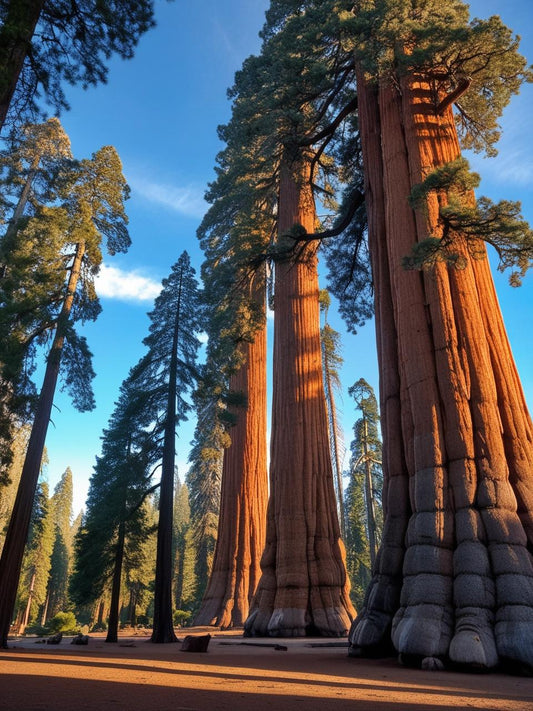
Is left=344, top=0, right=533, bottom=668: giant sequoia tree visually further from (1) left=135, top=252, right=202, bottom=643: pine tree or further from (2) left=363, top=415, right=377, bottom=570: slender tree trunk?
(2) left=363, top=415, right=377, bottom=570: slender tree trunk

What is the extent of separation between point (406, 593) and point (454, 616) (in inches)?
25.9

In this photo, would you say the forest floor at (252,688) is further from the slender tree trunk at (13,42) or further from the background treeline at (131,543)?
the background treeline at (131,543)

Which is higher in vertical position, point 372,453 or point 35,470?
point 372,453

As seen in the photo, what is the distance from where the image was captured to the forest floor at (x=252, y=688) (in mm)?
3033

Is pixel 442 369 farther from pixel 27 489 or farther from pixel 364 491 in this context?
pixel 364 491

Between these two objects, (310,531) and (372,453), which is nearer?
(310,531)

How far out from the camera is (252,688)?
12.7 ft

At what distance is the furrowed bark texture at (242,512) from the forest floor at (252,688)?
10470 mm

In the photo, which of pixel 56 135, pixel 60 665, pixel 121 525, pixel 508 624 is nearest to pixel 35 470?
pixel 121 525

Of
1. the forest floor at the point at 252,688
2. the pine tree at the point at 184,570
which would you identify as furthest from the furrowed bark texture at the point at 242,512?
the pine tree at the point at 184,570

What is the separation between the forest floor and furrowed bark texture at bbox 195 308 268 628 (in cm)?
1047

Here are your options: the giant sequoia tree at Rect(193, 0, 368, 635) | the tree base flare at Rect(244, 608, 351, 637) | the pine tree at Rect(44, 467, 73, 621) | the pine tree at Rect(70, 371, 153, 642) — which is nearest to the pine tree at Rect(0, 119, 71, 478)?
the pine tree at Rect(70, 371, 153, 642)

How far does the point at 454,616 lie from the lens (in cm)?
569

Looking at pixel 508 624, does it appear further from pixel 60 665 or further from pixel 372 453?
pixel 372 453
